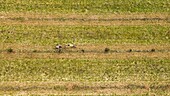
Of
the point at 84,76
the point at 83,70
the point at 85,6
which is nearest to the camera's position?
the point at 84,76

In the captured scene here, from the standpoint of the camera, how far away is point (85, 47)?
3231 cm

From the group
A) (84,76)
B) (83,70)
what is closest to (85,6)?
(83,70)

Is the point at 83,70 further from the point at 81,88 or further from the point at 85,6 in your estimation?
the point at 85,6

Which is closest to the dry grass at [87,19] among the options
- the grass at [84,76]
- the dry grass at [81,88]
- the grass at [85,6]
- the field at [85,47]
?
the field at [85,47]

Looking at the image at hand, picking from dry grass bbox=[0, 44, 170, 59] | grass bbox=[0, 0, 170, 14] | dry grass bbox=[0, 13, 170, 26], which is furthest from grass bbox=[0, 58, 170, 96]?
grass bbox=[0, 0, 170, 14]

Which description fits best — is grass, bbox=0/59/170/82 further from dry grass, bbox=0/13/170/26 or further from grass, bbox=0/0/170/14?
grass, bbox=0/0/170/14

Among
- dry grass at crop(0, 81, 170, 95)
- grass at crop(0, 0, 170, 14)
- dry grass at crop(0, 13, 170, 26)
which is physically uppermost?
grass at crop(0, 0, 170, 14)

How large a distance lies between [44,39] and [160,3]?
10.6 metres

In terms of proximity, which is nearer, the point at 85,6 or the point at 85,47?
the point at 85,47

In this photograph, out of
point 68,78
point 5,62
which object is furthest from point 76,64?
point 5,62

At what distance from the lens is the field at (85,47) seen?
99.1 ft

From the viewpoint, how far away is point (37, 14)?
3391 centimetres

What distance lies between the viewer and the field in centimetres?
3020

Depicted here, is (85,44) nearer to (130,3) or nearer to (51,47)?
(51,47)
